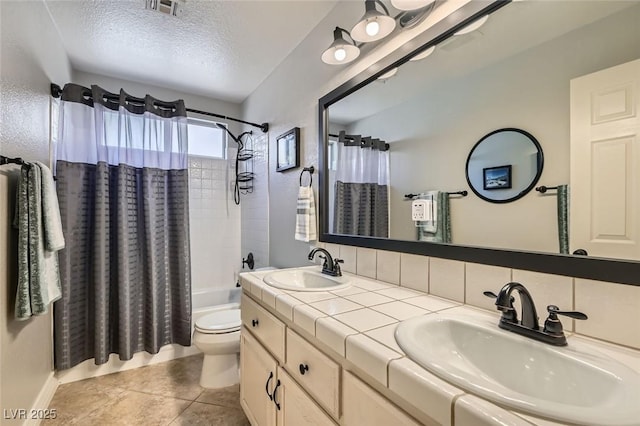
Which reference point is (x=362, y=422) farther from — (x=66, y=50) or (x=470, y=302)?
(x=66, y=50)

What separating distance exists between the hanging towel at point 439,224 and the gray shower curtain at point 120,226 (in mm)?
1980

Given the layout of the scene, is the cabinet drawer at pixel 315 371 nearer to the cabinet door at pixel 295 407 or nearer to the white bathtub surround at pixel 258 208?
the cabinet door at pixel 295 407

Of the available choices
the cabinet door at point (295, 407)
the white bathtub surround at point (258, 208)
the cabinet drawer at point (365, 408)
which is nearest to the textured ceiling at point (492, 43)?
the cabinet drawer at point (365, 408)

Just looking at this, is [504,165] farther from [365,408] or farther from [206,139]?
[206,139]

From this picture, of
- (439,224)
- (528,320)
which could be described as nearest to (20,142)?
(439,224)

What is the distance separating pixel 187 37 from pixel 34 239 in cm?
161

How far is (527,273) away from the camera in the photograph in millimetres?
856

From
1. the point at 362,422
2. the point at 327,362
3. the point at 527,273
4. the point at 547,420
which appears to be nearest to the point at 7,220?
the point at 327,362

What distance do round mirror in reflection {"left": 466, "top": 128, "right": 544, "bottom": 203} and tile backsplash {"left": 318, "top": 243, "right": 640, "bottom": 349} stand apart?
26 cm

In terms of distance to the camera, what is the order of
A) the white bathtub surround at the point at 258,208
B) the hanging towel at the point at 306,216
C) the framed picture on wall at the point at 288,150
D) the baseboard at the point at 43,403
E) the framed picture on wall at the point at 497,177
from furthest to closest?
the white bathtub surround at the point at 258,208
the framed picture on wall at the point at 288,150
the hanging towel at the point at 306,216
the baseboard at the point at 43,403
the framed picture on wall at the point at 497,177

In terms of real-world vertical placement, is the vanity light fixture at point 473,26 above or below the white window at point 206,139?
below

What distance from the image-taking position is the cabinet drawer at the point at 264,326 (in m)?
1.13

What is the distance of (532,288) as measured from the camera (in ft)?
2.77

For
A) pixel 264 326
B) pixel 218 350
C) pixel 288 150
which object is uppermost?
pixel 288 150
